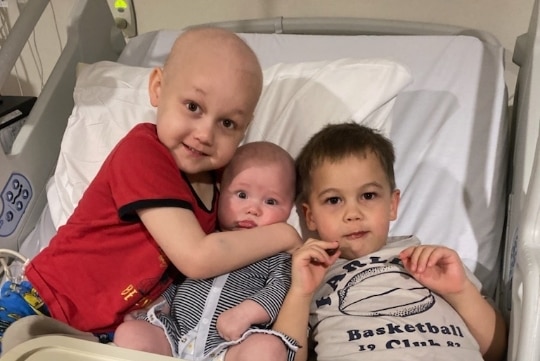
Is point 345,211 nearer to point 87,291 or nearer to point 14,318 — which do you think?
point 87,291

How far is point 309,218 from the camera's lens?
50.4 inches

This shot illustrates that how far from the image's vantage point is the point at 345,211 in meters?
1.18

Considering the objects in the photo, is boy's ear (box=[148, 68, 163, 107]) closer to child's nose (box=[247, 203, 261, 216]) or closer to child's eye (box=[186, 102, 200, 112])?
child's eye (box=[186, 102, 200, 112])

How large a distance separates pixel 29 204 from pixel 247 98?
711 mm

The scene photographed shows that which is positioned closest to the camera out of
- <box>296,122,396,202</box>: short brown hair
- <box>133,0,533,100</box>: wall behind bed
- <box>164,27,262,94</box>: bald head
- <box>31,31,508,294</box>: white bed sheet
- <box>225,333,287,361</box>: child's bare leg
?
<box>225,333,287,361</box>: child's bare leg

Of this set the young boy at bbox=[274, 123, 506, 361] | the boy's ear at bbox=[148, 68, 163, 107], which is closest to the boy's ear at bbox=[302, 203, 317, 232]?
the young boy at bbox=[274, 123, 506, 361]

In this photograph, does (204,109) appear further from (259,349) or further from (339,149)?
(259,349)

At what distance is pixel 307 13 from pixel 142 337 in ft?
3.79

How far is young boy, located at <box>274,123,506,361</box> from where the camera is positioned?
1067mm

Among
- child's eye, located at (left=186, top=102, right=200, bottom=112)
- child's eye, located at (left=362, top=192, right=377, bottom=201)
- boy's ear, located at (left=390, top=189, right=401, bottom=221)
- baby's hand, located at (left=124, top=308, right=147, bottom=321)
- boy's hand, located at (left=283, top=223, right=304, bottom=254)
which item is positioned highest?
child's eye, located at (left=186, top=102, right=200, bottom=112)

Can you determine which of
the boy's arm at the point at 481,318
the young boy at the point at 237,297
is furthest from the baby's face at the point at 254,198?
the boy's arm at the point at 481,318

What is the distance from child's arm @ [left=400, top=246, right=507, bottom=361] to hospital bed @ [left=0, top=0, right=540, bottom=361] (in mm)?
97

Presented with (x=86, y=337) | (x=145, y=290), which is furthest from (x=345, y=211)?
(x=86, y=337)

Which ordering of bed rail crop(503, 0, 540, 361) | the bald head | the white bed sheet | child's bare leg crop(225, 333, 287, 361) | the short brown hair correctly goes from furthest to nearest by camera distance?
the white bed sheet < the short brown hair < the bald head < child's bare leg crop(225, 333, 287, 361) < bed rail crop(503, 0, 540, 361)
